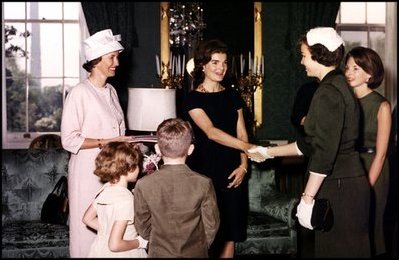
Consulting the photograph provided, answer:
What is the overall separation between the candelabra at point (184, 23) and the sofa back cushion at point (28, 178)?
8.13ft

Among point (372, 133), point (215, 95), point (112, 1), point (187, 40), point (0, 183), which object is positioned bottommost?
point (0, 183)

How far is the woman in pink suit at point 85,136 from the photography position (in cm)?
330

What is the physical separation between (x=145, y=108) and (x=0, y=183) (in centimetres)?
181

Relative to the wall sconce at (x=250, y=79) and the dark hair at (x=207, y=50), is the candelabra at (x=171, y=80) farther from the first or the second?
the dark hair at (x=207, y=50)

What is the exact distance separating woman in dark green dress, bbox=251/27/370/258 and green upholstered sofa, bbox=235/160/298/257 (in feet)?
5.10

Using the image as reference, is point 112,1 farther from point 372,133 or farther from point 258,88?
point 372,133

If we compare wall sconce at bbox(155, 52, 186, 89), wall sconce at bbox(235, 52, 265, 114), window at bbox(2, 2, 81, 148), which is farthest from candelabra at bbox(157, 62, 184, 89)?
window at bbox(2, 2, 81, 148)

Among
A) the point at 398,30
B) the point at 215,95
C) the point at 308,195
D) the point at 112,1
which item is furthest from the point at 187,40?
the point at 308,195

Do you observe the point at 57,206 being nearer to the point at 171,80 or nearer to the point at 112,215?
the point at 112,215

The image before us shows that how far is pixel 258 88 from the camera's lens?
704cm

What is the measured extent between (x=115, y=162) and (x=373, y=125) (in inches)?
66.8

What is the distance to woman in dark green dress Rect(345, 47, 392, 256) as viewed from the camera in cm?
352

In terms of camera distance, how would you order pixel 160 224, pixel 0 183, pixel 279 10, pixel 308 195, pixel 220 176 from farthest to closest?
pixel 279 10 < pixel 0 183 < pixel 220 176 < pixel 308 195 < pixel 160 224

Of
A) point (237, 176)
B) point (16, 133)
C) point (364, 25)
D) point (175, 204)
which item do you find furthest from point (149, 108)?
point (364, 25)
